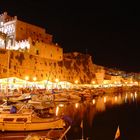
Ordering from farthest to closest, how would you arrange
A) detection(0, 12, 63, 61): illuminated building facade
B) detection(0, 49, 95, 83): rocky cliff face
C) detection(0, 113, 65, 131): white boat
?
detection(0, 12, 63, 61): illuminated building facade
detection(0, 49, 95, 83): rocky cliff face
detection(0, 113, 65, 131): white boat

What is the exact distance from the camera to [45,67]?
46.9 m

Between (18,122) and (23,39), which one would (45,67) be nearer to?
(23,39)

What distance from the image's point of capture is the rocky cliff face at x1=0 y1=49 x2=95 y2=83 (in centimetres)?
3859

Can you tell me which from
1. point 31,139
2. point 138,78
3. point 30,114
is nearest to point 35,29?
point 30,114

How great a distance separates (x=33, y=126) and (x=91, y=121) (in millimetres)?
7278

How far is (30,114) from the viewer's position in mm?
15594

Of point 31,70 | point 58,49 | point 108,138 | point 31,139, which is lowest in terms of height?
point 108,138

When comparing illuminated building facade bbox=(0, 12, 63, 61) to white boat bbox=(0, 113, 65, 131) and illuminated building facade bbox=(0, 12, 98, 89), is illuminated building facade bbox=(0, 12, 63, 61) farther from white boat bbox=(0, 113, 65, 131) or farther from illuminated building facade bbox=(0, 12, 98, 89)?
white boat bbox=(0, 113, 65, 131)

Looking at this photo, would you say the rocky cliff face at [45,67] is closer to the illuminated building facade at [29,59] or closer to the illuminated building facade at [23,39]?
the illuminated building facade at [29,59]

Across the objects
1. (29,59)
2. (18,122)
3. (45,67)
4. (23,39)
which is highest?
(23,39)

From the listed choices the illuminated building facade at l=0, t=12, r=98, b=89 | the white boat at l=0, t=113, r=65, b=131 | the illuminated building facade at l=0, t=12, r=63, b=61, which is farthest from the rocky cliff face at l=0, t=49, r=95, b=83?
the white boat at l=0, t=113, r=65, b=131

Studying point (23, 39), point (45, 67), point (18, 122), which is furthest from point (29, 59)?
point (18, 122)

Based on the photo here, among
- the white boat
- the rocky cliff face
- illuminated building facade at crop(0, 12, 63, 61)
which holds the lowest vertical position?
the white boat

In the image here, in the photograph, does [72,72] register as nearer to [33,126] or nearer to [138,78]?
[33,126]
